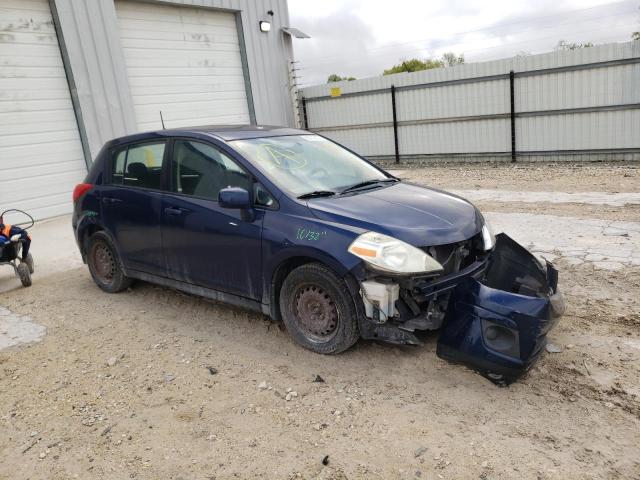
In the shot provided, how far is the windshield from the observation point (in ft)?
13.1

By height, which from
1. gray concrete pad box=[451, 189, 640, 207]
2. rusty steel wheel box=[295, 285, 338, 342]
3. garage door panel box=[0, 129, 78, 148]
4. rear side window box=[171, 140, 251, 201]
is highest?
garage door panel box=[0, 129, 78, 148]

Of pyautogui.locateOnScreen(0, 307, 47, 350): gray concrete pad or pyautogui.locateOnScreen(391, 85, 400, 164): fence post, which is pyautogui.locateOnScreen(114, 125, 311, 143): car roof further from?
pyautogui.locateOnScreen(391, 85, 400, 164): fence post

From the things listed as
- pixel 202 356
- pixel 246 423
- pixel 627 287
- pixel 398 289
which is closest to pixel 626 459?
pixel 398 289

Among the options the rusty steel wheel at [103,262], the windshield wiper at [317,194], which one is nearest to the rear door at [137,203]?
the rusty steel wheel at [103,262]

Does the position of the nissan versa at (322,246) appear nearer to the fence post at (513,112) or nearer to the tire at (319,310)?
the tire at (319,310)

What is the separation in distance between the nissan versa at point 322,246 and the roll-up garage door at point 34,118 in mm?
5628

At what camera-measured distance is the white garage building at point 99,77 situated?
9391 millimetres

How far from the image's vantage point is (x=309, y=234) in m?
3.54

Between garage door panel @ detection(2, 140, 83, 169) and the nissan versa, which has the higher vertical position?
garage door panel @ detection(2, 140, 83, 169)

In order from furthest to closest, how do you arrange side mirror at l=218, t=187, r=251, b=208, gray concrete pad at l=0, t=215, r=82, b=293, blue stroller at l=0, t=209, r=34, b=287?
1. gray concrete pad at l=0, t=215, r=82, b=293
2. blue stroller at l=0, t=209, r=34, b=287
3. side mirror at l=218, t=187, r=251, b=208

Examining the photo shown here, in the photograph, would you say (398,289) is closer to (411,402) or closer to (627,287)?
(411,402)

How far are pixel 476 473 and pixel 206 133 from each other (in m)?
3.22

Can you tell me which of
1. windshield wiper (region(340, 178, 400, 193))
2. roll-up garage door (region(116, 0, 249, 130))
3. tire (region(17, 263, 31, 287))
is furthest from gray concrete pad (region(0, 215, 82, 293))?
windshield wiper (region(340, 178, 400, 193))

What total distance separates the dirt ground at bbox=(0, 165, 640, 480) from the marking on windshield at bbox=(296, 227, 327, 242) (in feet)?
2.88
